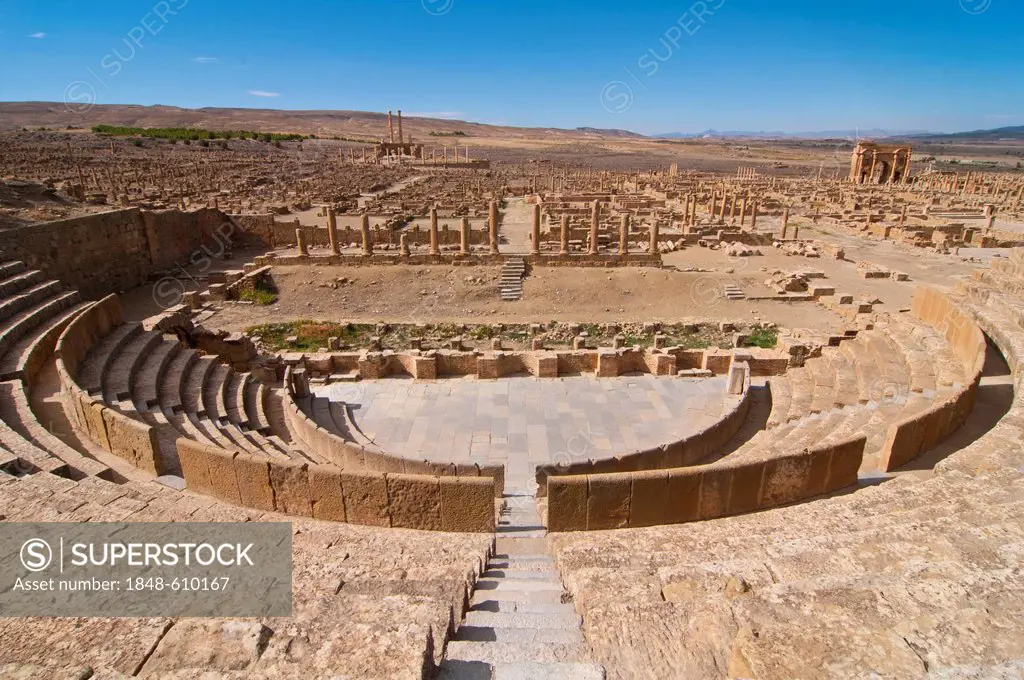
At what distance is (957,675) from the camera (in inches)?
116

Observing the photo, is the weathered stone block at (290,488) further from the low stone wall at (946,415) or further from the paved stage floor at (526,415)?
the low stone wall at (946,415)

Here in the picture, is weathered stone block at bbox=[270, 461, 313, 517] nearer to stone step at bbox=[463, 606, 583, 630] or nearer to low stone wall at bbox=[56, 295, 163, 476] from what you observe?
low stone wall at bbox=[56, 295, 163, 476]

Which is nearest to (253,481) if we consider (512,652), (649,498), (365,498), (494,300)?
(365,498)

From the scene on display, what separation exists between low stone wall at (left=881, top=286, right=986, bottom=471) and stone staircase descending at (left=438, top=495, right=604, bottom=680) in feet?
16.8

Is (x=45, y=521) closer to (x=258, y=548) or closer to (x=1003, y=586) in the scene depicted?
(x=258, y=548)

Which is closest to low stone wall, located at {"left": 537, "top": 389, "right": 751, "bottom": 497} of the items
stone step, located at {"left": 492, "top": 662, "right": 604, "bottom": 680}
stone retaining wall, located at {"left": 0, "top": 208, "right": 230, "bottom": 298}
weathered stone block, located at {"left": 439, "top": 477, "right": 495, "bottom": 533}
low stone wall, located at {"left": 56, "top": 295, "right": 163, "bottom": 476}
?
weathered stone block, located at {"left": 439, "top": 477, "right": 495, "bottom": 533}

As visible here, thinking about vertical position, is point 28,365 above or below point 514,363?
above

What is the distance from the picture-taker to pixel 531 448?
10555mm

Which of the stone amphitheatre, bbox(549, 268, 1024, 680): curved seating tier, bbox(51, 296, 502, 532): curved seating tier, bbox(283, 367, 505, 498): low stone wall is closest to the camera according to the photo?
bbox(549, 268, 1024, 680): curved seating tier

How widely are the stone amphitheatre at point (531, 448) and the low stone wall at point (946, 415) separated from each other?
0.07 meters

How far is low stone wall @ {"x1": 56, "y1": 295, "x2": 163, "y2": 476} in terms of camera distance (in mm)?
7684

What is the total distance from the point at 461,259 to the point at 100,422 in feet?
66.6

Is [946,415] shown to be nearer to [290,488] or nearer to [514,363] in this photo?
[514,363]

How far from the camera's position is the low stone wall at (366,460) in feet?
26.9
